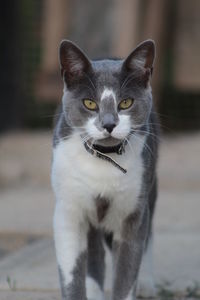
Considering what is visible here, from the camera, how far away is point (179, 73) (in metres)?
9.18

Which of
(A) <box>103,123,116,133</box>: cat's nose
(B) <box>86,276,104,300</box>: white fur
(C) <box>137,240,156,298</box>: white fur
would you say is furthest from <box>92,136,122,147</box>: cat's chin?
(C) <box>137,240,156,298</box>: white fur

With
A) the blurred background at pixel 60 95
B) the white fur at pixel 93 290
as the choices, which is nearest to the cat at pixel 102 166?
the white fur at pixel 93 290

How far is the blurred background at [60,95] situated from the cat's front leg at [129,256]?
1122 millimetres

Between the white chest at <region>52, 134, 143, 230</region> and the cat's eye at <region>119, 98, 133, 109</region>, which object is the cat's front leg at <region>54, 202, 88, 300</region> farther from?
the cat's eye at <region>119, 98, 133, 109</region>

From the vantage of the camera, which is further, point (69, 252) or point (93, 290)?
point (93, 290)

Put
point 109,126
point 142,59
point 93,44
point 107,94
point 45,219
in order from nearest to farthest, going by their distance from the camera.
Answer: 1. point 109,126
2. point 107,94
3. point 142,59
4. point 45,219
5. point 93,44

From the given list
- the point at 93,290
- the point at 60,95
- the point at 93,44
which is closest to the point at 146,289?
the point at 93,290

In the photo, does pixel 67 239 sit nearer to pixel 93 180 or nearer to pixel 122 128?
pixel 93 180

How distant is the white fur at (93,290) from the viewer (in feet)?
13.7

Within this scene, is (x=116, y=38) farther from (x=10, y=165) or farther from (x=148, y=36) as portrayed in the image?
(x=10, y=165)

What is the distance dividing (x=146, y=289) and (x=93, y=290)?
0.37 metres

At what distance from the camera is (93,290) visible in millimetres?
4188

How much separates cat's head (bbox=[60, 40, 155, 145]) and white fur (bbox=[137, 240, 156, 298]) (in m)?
0.94

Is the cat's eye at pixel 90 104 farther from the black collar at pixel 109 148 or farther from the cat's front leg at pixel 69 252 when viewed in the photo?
the cat's front leg at pixel 69 252
